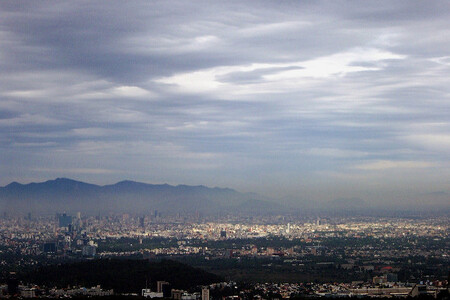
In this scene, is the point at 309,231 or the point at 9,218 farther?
the point at 9,218

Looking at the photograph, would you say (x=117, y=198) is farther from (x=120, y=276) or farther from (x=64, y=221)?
(x=120, y=276)

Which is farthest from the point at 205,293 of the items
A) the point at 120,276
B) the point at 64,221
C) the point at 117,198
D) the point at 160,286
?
the point at 117,198

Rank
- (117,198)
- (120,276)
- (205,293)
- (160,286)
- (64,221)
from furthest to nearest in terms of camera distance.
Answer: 1. (117,198)
2. (64,221)
3. (120,276)
4. (160,286)
5. (205,293)

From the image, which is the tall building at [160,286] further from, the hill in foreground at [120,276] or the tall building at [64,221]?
the tall building at [64,221]

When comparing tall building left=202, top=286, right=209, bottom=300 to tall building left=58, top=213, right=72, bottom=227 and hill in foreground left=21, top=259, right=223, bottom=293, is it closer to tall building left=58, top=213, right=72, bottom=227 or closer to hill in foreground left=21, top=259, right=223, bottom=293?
hill in foreground left=21, top=259, right=223, bottom=293

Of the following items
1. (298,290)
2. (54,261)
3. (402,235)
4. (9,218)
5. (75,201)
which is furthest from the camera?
(75,201)

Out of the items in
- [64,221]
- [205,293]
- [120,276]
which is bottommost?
Answer: [205,293]

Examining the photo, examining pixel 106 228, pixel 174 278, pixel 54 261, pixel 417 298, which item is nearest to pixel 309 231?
pixel 106 228

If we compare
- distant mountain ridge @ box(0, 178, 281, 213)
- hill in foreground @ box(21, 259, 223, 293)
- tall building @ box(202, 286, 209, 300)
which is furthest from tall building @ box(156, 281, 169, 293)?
distant mountain ridge @ box(0, 178, 281, 213)

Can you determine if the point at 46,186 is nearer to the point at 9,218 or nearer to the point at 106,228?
the point at 9,218
